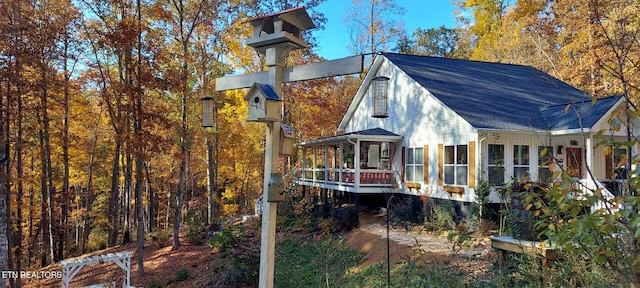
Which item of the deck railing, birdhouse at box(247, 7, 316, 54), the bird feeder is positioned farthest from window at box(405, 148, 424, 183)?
birdhouse at box(247, 7, 316, 54)

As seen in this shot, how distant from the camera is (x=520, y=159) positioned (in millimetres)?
11070

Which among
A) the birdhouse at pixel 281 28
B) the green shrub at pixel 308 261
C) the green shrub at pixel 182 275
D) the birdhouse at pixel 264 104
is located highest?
the birdhouse at pixel 281 28

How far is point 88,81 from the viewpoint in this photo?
13.3 meters

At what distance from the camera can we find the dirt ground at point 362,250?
7387 mm

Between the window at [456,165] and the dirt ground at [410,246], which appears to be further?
the window at [456,165]

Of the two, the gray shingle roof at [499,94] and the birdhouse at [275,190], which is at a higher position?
the gray shingle roof at [499,94]

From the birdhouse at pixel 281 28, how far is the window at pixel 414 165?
9897mm

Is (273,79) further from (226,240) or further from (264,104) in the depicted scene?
(226,240)

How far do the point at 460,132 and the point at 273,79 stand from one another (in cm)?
889

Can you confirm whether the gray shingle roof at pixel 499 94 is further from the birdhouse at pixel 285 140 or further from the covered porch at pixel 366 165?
the birdhouse at pixel 285 140

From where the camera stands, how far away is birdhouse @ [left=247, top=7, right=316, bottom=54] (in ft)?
10.9

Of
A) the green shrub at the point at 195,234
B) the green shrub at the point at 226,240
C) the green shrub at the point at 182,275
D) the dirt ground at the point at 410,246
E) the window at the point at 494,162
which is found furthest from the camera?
the green shrub at the point at 195,234

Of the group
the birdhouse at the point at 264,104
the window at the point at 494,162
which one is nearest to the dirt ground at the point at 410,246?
the window at the point at 494,162

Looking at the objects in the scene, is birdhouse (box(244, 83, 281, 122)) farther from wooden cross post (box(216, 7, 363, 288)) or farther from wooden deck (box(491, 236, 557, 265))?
wooden deck (box(491, 236, 557, 265))
